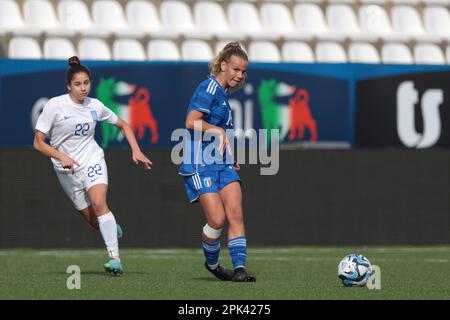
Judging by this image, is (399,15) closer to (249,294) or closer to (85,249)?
(85,249)

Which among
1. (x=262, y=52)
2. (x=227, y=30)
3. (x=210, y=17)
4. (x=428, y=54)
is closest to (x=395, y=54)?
(x=428, y=54)

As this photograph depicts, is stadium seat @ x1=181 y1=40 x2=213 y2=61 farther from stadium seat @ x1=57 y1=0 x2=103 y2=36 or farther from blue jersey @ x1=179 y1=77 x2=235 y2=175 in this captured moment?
blue jersey @ x1=179 y1=77 x2=235 y2=175

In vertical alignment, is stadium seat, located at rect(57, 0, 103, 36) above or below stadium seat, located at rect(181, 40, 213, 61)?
above

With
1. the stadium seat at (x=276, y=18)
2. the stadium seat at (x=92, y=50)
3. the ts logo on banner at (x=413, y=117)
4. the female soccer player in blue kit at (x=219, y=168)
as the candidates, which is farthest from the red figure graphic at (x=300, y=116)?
the female soccer player in blue kit at (x=219, y=168)

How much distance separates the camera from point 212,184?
371 inches

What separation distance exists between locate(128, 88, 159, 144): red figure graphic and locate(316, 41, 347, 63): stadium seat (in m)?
3.61

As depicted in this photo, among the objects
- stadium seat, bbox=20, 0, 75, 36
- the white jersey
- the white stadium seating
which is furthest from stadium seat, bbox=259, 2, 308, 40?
the white jersey

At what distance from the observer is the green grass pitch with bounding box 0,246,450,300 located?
837cm

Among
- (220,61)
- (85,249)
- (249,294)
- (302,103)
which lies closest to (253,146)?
(302,103)

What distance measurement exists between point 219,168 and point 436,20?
A: 459 inches

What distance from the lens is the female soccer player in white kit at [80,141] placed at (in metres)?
10.2

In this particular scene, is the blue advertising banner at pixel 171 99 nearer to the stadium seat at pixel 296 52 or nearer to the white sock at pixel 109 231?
the stadium seat at pixel 296 52

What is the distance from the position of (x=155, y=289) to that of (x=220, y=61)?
6.19 ft

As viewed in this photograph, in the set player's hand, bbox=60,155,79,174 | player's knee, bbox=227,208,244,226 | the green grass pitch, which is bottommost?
the green grass pitch
